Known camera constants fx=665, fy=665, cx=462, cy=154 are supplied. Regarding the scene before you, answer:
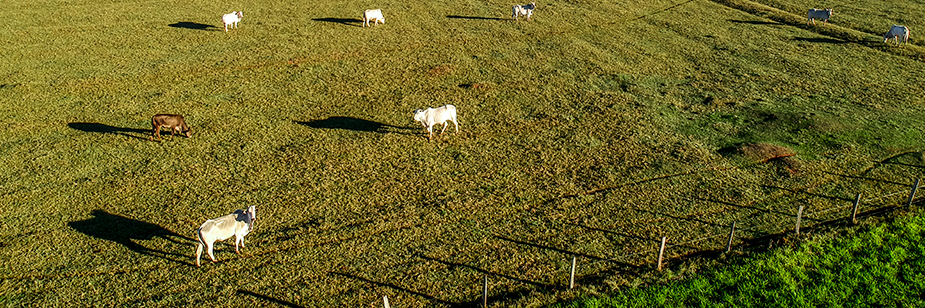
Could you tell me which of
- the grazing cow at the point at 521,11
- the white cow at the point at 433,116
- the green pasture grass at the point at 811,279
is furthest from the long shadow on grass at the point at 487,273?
the grazing cow at the point at 521,11

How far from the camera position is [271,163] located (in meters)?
18.3

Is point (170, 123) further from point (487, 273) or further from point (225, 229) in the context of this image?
point (487, 273)

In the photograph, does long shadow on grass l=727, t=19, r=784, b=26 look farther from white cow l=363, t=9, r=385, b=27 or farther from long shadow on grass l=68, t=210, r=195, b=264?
long shadow on grass l=68, t=210, r=195, b=264

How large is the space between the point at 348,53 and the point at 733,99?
15341mm

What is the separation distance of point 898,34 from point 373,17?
77.2 ft

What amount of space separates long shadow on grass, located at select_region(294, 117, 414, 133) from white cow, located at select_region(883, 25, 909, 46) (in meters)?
22.4

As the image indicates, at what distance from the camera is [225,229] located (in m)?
13.6

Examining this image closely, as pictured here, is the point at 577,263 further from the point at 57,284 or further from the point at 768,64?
the point at 768,64

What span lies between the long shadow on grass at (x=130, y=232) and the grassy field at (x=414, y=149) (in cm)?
5

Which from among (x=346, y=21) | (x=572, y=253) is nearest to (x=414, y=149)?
(x=572, y=253)

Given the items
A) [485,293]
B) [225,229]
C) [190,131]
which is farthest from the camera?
[190,131]

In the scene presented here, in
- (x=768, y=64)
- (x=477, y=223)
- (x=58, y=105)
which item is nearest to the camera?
(x=477, y=223)

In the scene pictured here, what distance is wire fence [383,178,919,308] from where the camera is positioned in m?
13.3

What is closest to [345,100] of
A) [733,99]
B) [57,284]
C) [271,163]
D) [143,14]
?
[271,163]
